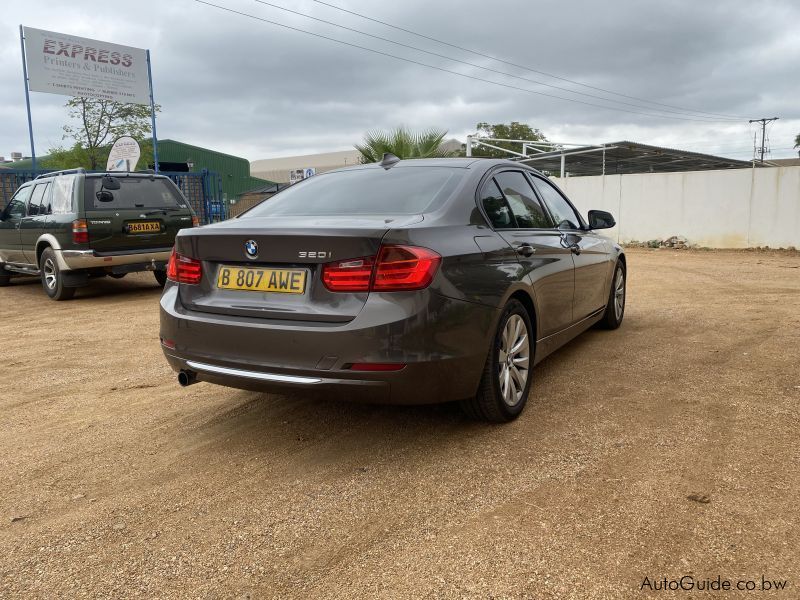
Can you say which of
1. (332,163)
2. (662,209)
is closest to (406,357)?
(662,209)

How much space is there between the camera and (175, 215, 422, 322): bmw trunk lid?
279 centimetres

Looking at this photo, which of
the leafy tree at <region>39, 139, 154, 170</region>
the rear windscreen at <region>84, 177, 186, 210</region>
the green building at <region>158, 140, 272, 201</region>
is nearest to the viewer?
the rear windscreen at <region>84, 177, 186, 210</region>

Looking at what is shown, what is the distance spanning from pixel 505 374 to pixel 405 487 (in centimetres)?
95

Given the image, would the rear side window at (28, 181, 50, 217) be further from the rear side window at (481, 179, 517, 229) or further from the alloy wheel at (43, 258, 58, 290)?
the rear side window at (481, 179, 517, 229)

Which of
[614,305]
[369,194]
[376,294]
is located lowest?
[614,305]

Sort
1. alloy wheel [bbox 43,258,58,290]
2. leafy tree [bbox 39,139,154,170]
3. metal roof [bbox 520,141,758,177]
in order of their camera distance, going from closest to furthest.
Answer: alloy wheel [bbox 43,258,58,290] < metal roof [bbox 520,141,758,177] < leafy tree [bbox 39,139,154,170]

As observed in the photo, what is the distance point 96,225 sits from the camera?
8266mm

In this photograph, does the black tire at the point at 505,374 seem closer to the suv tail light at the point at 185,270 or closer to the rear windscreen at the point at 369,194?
the rear windscreen at the point at 369,194

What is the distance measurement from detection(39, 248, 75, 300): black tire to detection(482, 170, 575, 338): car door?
708 cm

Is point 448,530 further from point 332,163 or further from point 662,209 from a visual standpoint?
point 332,163

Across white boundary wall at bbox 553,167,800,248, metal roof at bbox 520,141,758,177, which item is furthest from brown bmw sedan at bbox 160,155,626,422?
metal roof at bbox 520,141,758,177

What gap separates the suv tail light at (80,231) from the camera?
8195 mm

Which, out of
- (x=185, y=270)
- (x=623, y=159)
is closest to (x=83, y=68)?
(x=185, y=270)

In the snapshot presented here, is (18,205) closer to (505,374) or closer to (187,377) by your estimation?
(187,377)
